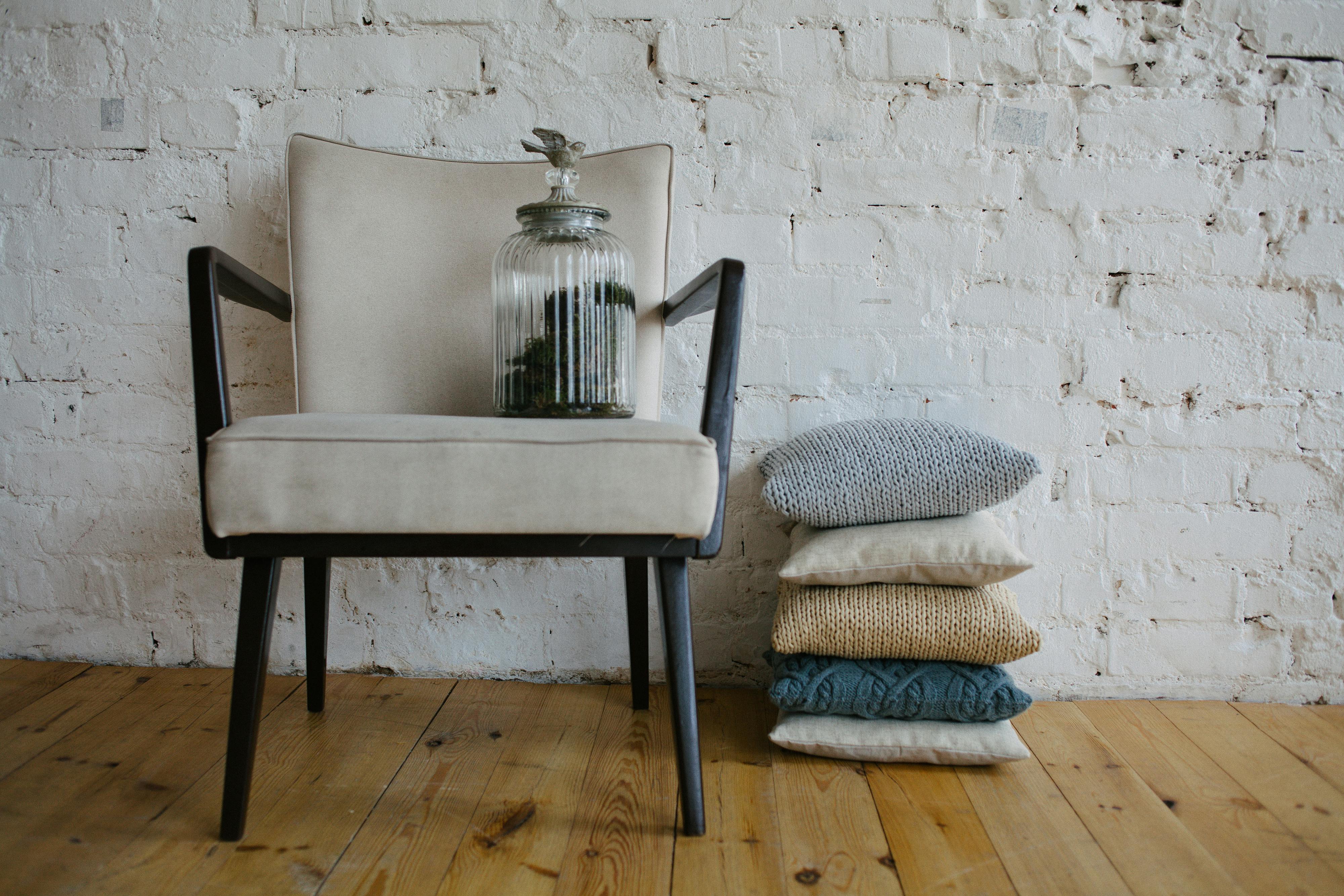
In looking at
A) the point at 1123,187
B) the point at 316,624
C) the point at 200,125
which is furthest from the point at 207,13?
the point at 1123,187

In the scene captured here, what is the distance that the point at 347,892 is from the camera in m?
0.90

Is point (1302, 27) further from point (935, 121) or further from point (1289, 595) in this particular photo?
point (1289, 595)

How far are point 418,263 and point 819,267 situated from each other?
651 mm

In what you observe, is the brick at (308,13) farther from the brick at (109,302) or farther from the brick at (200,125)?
the brick at (109,302)

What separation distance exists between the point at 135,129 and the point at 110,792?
1.09 metres

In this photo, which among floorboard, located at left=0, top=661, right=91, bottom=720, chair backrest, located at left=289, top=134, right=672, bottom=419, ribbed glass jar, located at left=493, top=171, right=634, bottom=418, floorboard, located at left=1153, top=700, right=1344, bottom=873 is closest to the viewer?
floorboard, located at left=1153, top=700, right=1344, bottom=873

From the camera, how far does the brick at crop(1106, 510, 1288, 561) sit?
4.83ft

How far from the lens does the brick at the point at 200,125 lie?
1523 mm

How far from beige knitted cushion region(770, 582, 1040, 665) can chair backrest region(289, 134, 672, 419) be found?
0.37 m

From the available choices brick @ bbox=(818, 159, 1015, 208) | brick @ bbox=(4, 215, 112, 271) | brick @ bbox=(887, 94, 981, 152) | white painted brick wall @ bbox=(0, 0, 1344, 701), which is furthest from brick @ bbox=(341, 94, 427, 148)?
brick @ bbox=(887, 94, 981, 152)

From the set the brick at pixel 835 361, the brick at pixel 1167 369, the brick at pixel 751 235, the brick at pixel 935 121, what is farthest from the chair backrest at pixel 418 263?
the brick at pixel 1167 369

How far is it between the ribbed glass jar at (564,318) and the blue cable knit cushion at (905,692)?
0.45 meters

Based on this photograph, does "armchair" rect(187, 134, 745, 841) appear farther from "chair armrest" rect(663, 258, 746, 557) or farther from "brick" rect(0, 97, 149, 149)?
"brick" rect(0, 97, 149, 149)

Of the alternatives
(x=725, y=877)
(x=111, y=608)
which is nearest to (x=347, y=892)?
(x=725, y=877)
